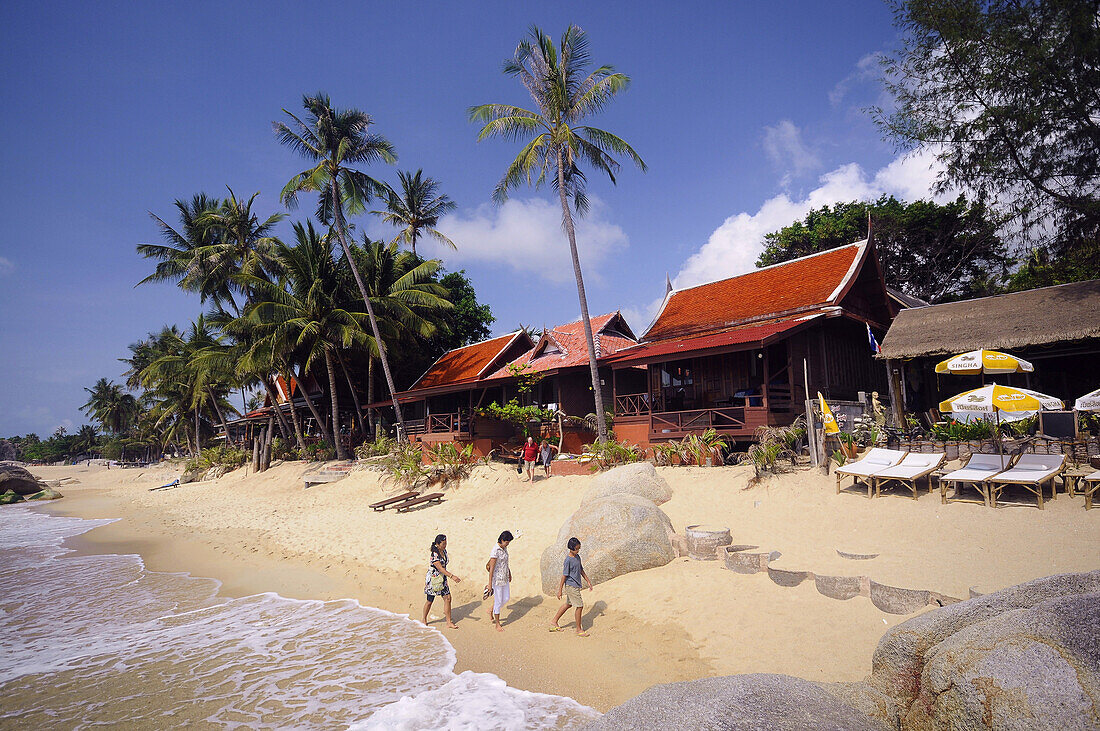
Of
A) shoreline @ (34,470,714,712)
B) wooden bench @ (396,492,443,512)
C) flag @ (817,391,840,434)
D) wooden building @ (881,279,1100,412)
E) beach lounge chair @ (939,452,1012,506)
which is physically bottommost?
shoreline @ (34,470,714,712)

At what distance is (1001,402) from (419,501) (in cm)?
1370

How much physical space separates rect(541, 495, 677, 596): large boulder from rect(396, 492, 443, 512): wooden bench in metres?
7.53

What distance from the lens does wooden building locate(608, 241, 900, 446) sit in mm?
15109

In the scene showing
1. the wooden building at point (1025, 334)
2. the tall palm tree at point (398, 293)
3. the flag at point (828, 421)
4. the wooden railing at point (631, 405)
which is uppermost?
the tall palm tree at point (398, 293)

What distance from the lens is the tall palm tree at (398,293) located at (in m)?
26.4

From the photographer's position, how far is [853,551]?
8.16m

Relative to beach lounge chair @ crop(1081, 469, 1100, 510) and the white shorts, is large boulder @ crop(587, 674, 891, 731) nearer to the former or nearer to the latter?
the white shorts

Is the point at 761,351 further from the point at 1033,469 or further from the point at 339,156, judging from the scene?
the point at 339,156

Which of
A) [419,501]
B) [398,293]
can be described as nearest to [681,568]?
[419,501]

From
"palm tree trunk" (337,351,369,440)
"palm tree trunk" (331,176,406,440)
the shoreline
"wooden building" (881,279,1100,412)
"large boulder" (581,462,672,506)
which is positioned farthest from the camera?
"palm tree trunk" (337,351,369,440)

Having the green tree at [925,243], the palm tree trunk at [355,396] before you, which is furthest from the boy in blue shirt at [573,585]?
the green tree at [925,243]

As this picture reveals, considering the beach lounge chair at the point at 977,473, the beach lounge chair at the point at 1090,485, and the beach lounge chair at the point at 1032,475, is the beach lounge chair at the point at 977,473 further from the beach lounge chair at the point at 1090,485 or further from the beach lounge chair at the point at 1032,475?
the beach lounge chair at the point at 1090,485

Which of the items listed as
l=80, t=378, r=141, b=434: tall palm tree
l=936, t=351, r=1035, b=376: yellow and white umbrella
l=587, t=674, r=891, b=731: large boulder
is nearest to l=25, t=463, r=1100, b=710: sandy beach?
l=587, t=674, r=891, b=731: large boulder

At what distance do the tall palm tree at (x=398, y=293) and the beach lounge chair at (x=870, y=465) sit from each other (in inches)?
770
